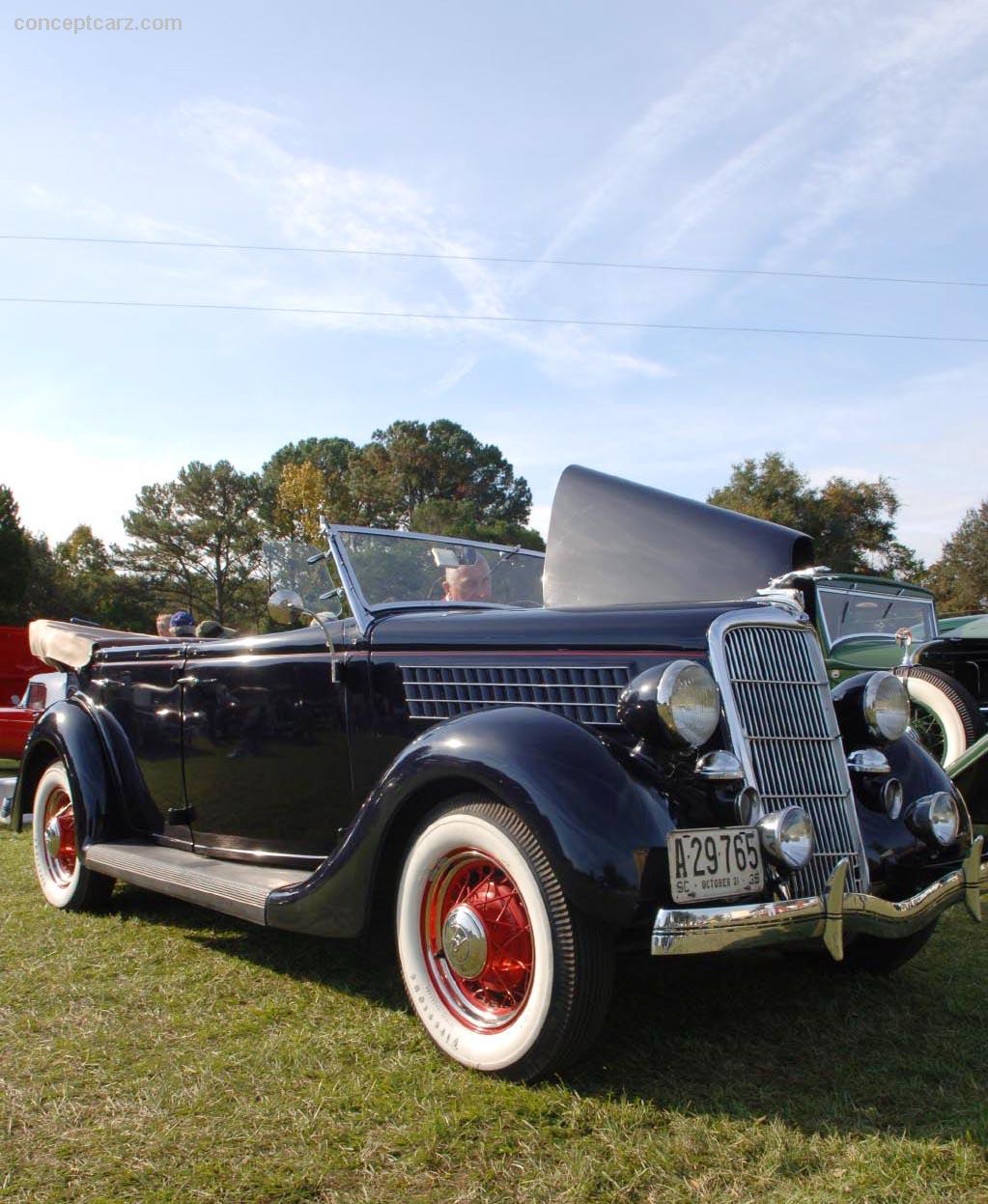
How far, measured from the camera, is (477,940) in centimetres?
273

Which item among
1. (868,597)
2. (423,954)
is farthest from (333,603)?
(868,597)

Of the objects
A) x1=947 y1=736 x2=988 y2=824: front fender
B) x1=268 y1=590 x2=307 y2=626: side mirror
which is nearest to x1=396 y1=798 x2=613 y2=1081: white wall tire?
x1=268 y1=590 x2=307 y2=626: side mirror

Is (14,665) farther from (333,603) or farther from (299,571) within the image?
(333,603)

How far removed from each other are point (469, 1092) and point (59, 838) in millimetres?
3203

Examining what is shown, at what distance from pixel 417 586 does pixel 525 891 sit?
1.78 metres

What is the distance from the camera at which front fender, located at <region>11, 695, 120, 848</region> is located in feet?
15.0

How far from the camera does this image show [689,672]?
9.16ft

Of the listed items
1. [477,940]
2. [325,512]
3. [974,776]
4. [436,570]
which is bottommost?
[477,940]

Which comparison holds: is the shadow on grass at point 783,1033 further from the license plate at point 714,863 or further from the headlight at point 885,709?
the headlight at point 885,709

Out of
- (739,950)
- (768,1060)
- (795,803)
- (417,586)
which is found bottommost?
(768,1060)

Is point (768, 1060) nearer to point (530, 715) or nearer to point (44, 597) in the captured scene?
point (530, 715)

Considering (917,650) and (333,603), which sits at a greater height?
(333,603)

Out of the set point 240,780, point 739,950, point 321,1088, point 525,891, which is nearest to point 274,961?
point 240,780

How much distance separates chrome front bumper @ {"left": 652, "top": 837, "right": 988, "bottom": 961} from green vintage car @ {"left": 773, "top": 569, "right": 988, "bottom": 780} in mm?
3570
